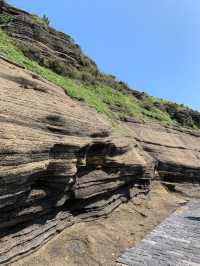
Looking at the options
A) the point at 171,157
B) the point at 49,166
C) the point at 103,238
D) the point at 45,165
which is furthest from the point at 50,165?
the point at 171,157

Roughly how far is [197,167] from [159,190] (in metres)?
4.43

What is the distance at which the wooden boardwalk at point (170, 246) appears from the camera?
12.1m

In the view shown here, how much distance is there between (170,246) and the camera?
1405 cm

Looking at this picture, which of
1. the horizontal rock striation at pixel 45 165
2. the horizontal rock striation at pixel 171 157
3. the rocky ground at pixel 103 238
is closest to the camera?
the horizontal rock striation at pixel 45 165

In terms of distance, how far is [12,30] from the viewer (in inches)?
979

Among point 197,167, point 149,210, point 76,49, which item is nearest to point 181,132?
point 197,167

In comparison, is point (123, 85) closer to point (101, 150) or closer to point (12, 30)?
point (12, 30)

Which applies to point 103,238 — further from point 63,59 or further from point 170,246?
point 63,59

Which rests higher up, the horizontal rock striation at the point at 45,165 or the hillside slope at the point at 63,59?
the hillside slope at the point at 63,59

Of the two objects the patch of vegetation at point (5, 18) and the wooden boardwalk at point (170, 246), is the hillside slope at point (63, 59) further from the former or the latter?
the wooden boardwalk at point (170, 246)

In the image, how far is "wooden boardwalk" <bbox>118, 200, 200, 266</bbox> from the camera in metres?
12.1

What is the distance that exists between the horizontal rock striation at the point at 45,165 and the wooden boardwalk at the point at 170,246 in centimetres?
229

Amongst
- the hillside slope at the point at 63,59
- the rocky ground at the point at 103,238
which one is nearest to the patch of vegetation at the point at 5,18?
the hillside slope at the point at 63,59

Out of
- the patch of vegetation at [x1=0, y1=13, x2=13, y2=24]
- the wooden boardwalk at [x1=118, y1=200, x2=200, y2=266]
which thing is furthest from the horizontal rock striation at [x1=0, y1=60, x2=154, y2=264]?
the patch of vegetation at [x1=0, y1=13, x2=13, y2=24]
